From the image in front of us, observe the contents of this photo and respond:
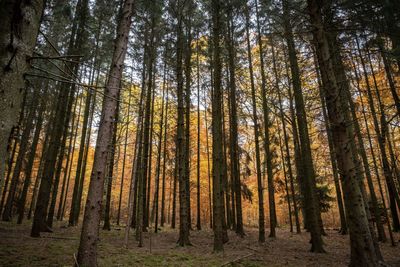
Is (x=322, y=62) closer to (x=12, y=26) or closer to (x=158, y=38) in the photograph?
(x=12, y=26)

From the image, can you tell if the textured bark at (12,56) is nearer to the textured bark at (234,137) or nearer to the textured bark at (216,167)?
the textured bark at (216,167)

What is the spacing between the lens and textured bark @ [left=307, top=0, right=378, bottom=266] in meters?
4.61

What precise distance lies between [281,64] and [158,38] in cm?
770

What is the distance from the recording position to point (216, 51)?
9.03 meters

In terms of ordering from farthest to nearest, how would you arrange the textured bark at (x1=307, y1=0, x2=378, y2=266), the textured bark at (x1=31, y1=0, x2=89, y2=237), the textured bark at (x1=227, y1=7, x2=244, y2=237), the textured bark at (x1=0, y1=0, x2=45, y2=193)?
1. the textured bark at (x1=227, y1=7, x2=244, y2=237)
2. the textured bark at (x1=31, y1=0, x2=89, y2=237)
3. the textured bark at (x1=307, y1=0, x2=378, y2=266)
4. the textured bark at (x1=0, y1=0, x2=45, y2=193)

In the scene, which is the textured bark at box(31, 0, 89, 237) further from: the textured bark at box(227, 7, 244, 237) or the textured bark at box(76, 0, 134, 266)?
the textured bark at box(227, 7, 244, 237)

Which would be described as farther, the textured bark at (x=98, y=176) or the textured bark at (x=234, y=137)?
the textured bark at (x=234, y=137)

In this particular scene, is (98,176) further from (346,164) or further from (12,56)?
(346,164)

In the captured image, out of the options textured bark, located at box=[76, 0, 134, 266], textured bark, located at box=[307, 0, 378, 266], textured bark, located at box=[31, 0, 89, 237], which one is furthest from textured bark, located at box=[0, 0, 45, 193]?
textured bark, located at box=[31, 0, 89, 237]

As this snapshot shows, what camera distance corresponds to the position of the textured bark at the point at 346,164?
461 cm

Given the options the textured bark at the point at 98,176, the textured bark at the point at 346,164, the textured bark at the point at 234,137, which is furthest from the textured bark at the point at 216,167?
the textured bark at the point at 98,176

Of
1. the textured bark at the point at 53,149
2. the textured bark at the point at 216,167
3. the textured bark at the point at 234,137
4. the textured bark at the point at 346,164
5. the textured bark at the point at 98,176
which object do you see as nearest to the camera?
the textured bark at the point at 98,176

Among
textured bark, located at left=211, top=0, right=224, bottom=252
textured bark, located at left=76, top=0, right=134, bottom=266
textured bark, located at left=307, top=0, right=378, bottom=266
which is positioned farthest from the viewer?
textured bark, located at left=211, top=0, right=224, bottom=252

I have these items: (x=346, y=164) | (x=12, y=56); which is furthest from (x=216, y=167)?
(x=12, y=56)
